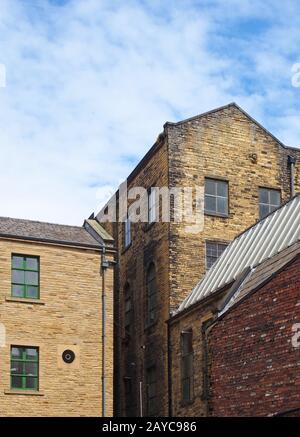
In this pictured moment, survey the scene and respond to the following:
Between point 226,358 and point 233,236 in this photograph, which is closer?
point 226,358

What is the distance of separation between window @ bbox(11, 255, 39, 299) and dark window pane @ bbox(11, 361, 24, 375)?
7.91 feet

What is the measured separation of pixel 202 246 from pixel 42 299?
257 inches

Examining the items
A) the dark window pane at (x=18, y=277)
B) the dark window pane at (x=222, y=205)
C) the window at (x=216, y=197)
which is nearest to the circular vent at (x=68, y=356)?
the dark window pane at (x=18, y=277)

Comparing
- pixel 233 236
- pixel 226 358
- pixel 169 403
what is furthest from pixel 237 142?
pixel 226 358

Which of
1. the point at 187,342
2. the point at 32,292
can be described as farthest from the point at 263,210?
the point at 32,292

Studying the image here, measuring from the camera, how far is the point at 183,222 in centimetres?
3547

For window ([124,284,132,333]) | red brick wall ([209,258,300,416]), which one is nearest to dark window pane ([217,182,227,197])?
window ([124,284,132,333])

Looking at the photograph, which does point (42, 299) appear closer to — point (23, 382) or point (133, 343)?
point (23, 382)

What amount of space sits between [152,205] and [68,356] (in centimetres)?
752

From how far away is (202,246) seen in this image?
35469mm

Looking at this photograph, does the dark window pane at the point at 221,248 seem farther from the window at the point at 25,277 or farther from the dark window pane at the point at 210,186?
the window at the point at 25,277

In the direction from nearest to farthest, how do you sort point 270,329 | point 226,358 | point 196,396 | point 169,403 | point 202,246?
point 270,329
point 226,358
point 196,396
point 169,403
point 202,246

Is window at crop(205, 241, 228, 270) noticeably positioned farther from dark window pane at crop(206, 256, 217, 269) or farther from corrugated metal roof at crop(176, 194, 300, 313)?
corrugated metal roof at crop(176, 194, 300, 313)

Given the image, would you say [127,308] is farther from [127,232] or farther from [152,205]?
[152,205]
